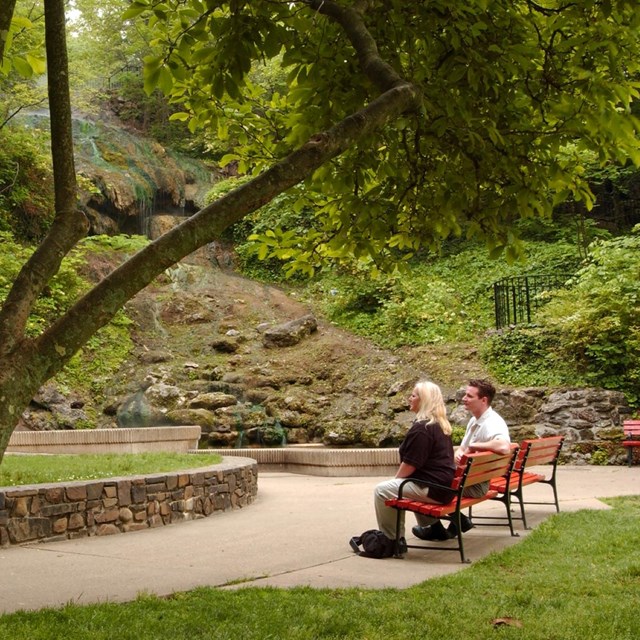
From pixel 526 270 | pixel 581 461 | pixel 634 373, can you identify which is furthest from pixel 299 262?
pixel 526 270

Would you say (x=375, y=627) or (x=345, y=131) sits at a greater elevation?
(x=345, y=131)

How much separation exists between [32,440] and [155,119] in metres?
26.0

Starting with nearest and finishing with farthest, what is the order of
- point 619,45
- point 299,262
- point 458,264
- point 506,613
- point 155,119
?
point 506,613 < point 619,45 < point 299,262 < point 458,264 < point 155,119

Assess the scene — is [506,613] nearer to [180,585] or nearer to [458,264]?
[180,585]

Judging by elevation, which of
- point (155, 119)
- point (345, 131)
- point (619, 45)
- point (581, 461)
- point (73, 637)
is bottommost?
point (581, 461)

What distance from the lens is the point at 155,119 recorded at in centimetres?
3794

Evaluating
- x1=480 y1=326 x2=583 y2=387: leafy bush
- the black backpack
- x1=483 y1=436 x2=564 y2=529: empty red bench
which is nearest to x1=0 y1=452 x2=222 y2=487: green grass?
the black backpack

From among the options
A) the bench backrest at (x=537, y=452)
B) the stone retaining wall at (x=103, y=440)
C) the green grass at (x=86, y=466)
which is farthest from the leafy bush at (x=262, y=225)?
the bench backrest at (x=537, y=452)

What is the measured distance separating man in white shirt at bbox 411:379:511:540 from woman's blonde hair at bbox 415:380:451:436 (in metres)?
0.56

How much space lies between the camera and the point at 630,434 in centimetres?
1398

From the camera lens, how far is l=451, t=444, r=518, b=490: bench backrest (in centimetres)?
632

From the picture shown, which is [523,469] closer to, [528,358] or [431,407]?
[431,407]

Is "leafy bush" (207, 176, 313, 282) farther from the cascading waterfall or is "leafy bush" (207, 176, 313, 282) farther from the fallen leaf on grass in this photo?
the fallen leaf on grass

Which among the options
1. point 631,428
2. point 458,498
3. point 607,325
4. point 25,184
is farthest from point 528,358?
point 25,184
